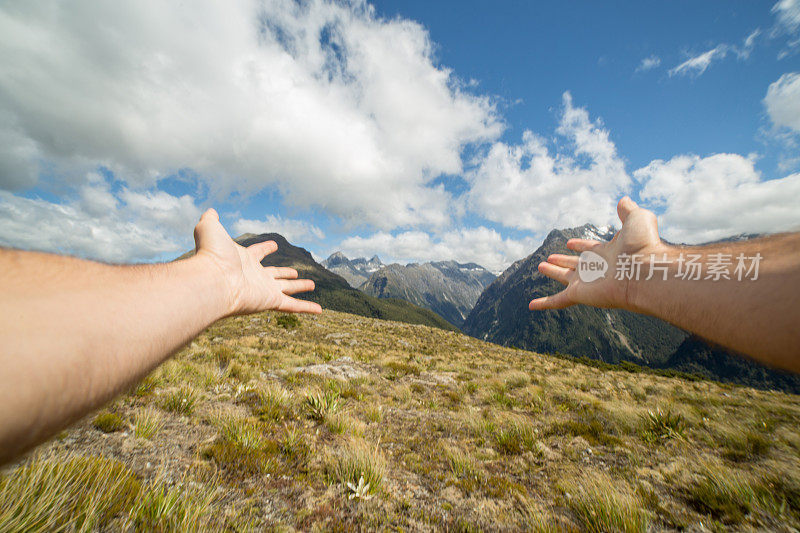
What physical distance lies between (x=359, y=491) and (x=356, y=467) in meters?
0.36

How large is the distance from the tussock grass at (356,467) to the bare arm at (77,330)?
3.10 metres

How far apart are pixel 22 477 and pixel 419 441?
544 cm

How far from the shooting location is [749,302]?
2396 mm

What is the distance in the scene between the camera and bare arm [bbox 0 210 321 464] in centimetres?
126

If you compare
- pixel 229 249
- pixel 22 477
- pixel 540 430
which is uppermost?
pixel 229 249

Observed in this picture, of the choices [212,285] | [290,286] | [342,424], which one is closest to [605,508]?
[342,424]

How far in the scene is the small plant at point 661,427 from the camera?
20.1 ft

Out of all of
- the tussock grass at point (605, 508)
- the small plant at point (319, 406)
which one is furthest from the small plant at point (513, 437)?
the small plant at point (319, 406)

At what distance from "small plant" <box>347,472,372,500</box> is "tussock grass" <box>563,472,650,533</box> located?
294 cm

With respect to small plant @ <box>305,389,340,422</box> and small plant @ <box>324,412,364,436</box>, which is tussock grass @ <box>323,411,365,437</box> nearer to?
small plant @ <box>324,412,364,436</box>

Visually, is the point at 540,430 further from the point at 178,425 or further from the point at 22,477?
the point at 22,477

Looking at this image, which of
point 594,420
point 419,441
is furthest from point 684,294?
point 594,420

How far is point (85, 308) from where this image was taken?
1.69 meters

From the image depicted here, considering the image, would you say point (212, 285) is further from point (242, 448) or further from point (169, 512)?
point (242, 448)
